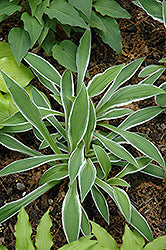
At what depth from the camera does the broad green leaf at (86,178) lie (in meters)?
1.31

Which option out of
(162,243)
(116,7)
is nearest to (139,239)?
(162,243)

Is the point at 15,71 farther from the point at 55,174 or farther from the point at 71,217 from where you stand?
the point at 71,217

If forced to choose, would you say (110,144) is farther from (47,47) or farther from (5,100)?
(47,47)

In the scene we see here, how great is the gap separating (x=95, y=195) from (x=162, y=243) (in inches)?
14.9

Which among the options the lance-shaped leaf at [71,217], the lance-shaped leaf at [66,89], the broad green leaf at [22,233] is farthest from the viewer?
the lance-shaped leaf at [66,89]

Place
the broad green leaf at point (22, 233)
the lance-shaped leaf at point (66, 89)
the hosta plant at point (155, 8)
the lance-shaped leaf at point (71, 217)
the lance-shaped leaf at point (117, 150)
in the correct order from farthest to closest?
the hosta plant at point (155, 8) < the lance-shaped leaf at point (66, 89) < the lance-shaped leaf at point (117, 150) < the lance-shaped leaf at point (71, 217) < the broad green leaf at point (22, 233)

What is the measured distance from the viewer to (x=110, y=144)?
149 cm

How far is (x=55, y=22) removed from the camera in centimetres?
175

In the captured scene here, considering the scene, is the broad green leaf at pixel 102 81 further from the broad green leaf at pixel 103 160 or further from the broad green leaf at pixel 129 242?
the broad green leaf at pixel 129 242

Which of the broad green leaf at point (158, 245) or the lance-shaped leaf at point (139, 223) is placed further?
the lance-shaped leaf at point (139, 223)

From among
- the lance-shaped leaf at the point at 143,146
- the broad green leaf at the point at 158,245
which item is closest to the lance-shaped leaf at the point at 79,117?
the lance-shaped leaf at the point at 143,146

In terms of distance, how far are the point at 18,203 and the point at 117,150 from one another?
529 mm

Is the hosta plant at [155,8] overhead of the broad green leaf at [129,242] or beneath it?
overhead

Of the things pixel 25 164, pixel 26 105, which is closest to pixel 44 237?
pixel 25 164
